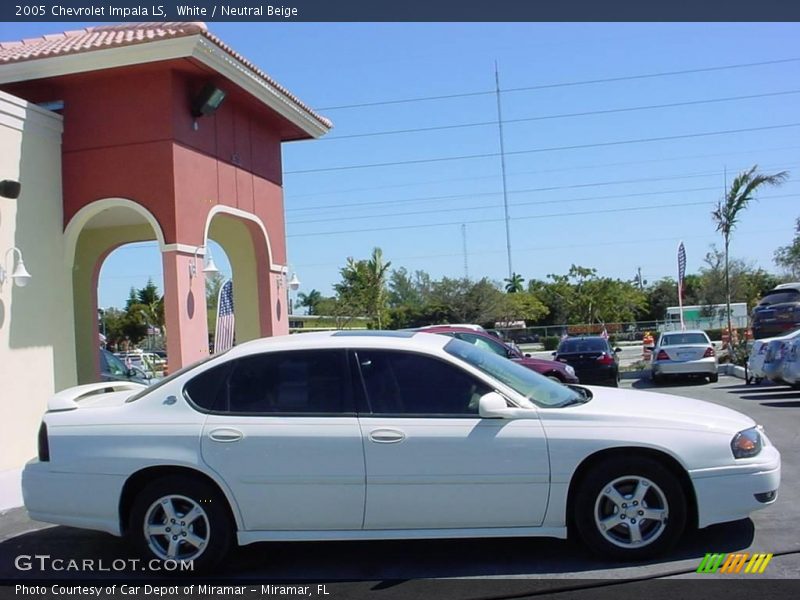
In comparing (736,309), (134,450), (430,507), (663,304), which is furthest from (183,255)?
(663,304)

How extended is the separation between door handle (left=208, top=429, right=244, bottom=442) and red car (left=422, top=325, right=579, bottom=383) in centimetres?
852

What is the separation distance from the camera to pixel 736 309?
49719 millimetres

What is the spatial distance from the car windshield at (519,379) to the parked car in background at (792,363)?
30.9 feet

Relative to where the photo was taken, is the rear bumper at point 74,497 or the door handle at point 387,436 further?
the rear bumper at point 74,497

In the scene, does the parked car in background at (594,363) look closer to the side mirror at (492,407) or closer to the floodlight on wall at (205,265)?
the floodlight on wall at (205,265)

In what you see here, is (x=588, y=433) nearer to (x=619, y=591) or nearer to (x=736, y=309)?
(x=619, y=591)

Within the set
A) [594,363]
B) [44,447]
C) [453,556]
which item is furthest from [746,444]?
[594,363]

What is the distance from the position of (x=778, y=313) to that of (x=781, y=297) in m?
1.32

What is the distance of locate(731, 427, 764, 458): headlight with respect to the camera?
16.4 feet

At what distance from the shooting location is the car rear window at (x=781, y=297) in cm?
2294

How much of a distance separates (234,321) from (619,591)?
415 inches

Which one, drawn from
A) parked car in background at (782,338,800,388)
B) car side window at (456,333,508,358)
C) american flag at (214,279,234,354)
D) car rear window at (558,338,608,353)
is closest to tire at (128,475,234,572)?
american flag at (214,279,234,354)

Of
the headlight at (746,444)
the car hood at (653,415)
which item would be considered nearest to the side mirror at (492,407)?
the car hood at (653,415)

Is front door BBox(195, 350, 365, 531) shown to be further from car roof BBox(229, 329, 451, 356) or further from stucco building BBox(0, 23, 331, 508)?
stucco building BBox(0, 23, 331, 508)
